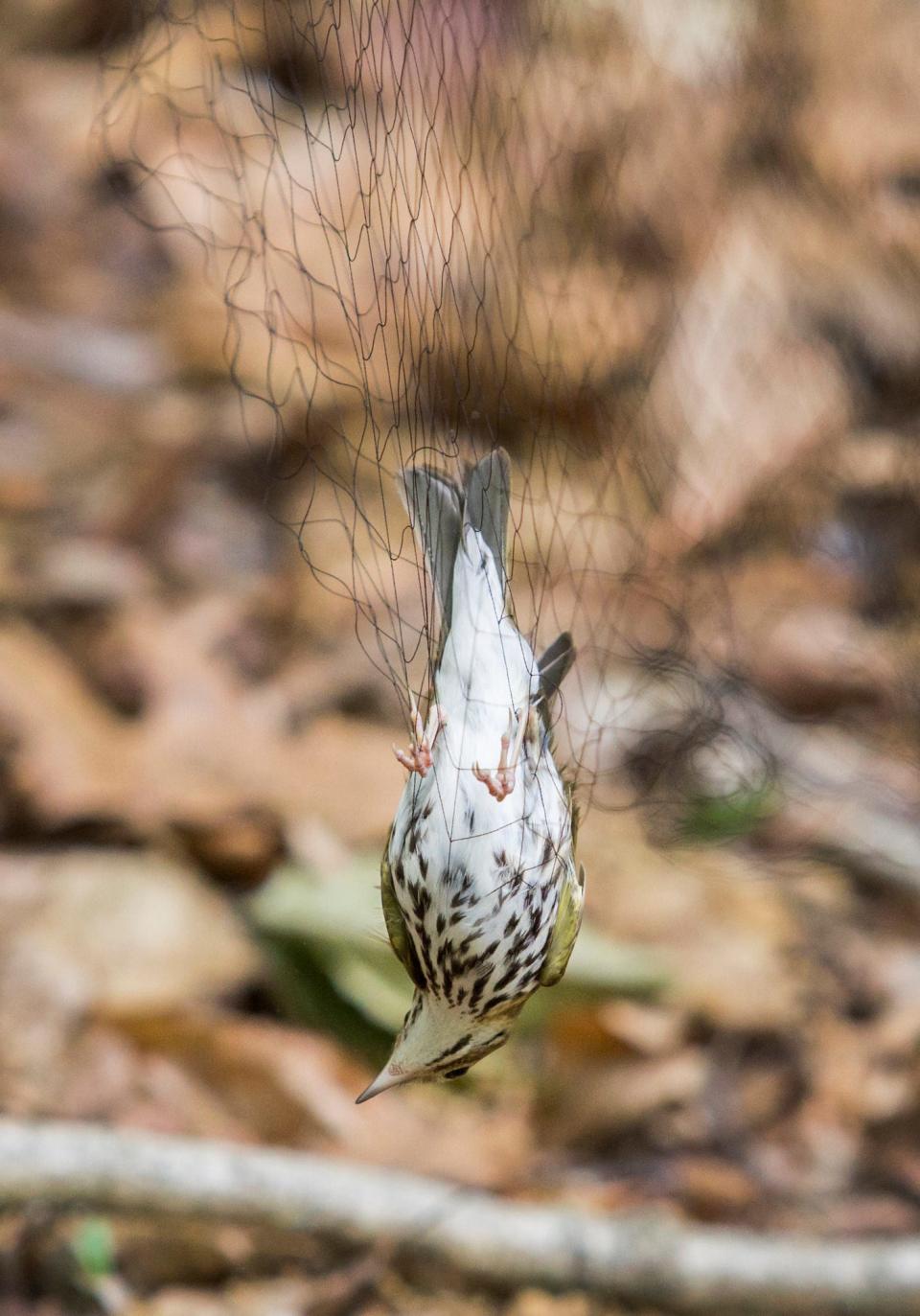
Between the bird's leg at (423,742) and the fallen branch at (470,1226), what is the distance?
1270mm

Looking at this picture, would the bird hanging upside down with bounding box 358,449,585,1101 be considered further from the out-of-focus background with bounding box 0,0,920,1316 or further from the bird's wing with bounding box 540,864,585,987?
the out-of-focus background with bounding box 0,0,920,1316

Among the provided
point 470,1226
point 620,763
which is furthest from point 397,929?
point 470,1226

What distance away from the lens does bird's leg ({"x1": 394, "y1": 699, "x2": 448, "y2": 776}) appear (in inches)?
18.6

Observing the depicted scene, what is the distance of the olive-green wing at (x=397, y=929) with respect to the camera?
49cm

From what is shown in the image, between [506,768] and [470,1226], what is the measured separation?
1.36 m

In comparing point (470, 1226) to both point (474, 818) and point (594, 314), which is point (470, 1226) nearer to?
point (594, 314)

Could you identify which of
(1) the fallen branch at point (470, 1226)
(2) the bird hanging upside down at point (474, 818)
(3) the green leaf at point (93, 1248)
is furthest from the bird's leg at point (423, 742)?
(3) the green leaf at point (93, 1248)

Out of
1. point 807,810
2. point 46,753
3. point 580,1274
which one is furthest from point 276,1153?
point 807,810

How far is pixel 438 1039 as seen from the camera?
19.7 inches

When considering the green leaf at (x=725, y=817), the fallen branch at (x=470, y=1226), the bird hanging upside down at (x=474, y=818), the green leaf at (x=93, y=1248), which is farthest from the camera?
the green leaf at (x=93, y=1248)

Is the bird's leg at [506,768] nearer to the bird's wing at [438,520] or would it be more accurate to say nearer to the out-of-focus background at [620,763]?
the bird's wing at [438,520]

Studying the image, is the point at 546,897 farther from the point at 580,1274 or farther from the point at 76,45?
the point at 76,45

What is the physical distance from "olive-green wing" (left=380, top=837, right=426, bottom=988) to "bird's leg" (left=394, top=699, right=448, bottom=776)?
39 mm

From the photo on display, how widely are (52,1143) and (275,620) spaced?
1450 millimetres
